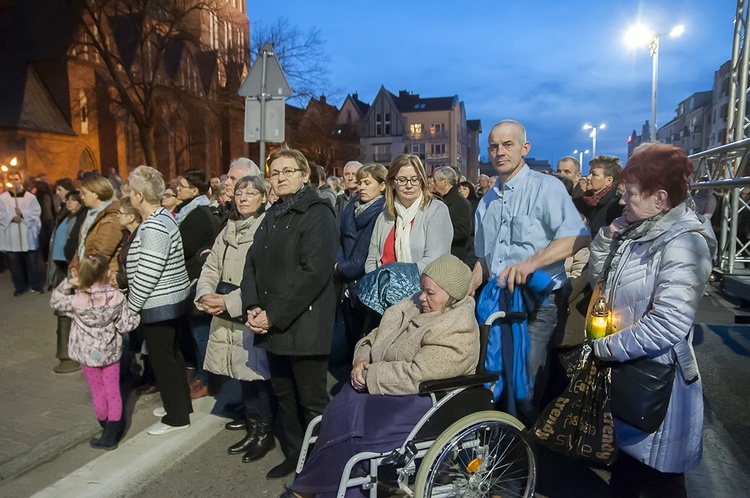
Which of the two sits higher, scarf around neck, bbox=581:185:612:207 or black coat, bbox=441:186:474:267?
scarf around neck, bbox=581:185:612:207

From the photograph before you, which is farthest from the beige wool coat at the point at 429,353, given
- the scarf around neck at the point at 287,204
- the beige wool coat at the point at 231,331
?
the beige wool coat at the point at 231,331

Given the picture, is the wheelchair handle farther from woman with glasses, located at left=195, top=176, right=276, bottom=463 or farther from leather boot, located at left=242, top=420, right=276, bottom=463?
leather boot, located at left=242, top=420, right=276, bottom=463

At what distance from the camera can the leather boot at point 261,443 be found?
3906mm

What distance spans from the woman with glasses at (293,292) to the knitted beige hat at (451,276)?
81cm

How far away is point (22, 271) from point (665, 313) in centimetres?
1064

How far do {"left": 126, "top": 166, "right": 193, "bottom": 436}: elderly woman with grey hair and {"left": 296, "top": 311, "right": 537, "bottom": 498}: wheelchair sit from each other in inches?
65.4

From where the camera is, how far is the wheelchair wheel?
269 centimetres

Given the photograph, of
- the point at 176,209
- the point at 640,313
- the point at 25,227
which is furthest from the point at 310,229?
the point at 25,227

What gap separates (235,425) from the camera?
443cm

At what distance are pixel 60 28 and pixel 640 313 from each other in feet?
107

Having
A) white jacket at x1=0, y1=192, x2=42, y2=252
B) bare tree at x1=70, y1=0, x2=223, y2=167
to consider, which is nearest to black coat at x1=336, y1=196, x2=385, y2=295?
white jacket at x1=0, y1=192, x2=42, y2=252

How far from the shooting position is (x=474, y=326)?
299 cm

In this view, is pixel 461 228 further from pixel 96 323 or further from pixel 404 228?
pixel 96 323

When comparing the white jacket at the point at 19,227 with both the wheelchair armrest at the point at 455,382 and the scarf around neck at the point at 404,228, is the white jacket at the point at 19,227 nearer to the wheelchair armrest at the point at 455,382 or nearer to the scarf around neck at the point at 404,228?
the scarf around neck at the point at 404,228
